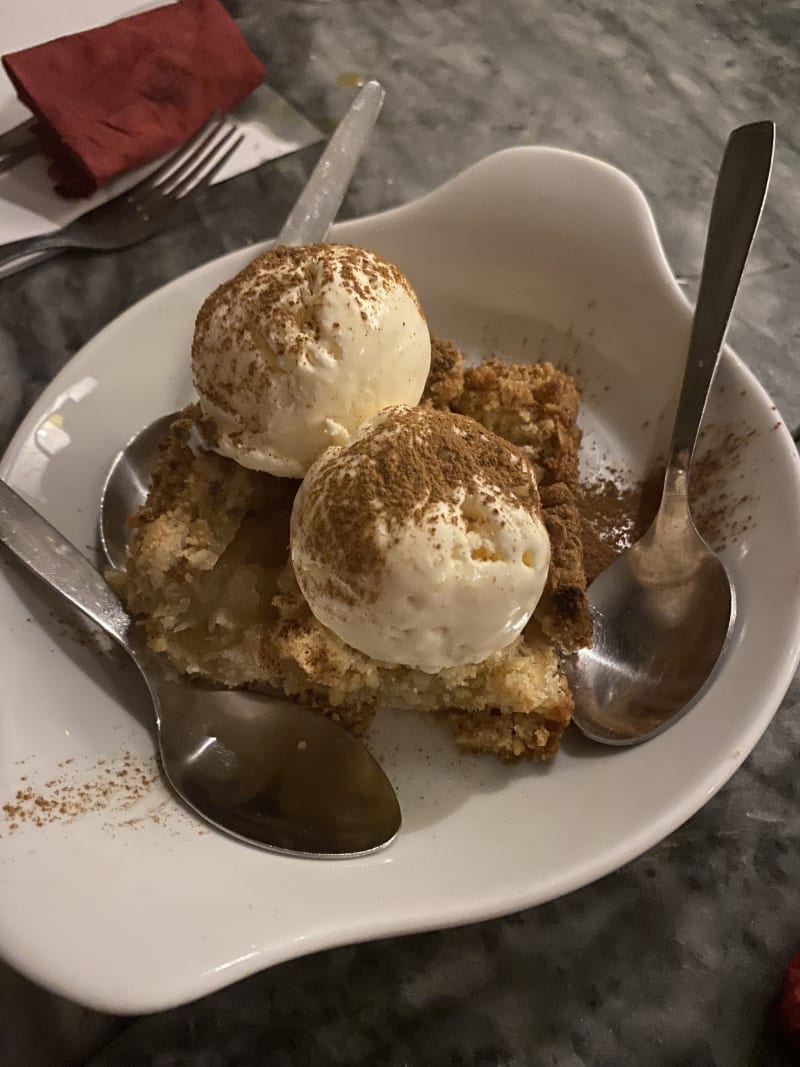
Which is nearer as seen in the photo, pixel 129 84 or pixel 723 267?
pixel 723 267

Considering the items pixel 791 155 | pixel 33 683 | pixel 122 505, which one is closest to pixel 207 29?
pixel 122 505

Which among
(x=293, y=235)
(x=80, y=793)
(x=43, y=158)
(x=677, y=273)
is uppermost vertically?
(x=43, y=158)

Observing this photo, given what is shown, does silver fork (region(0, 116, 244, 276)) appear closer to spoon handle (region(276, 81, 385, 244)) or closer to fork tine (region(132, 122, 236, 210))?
fork tine (region(132, 122, 236, 210))

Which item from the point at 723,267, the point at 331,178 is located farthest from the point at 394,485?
the point at 331,178

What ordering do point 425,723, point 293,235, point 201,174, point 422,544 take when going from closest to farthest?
1. point 422,544
2. point 425,723
3. point 293,235
4. point 201,174

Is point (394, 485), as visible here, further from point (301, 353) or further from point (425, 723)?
point (425, 723)

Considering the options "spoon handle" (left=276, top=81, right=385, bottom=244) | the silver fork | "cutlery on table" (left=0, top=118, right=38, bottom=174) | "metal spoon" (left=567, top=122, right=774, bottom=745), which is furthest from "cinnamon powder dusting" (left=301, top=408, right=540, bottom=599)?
"cutlery on table" (left=0, top=118, right=38, bottom=174)
